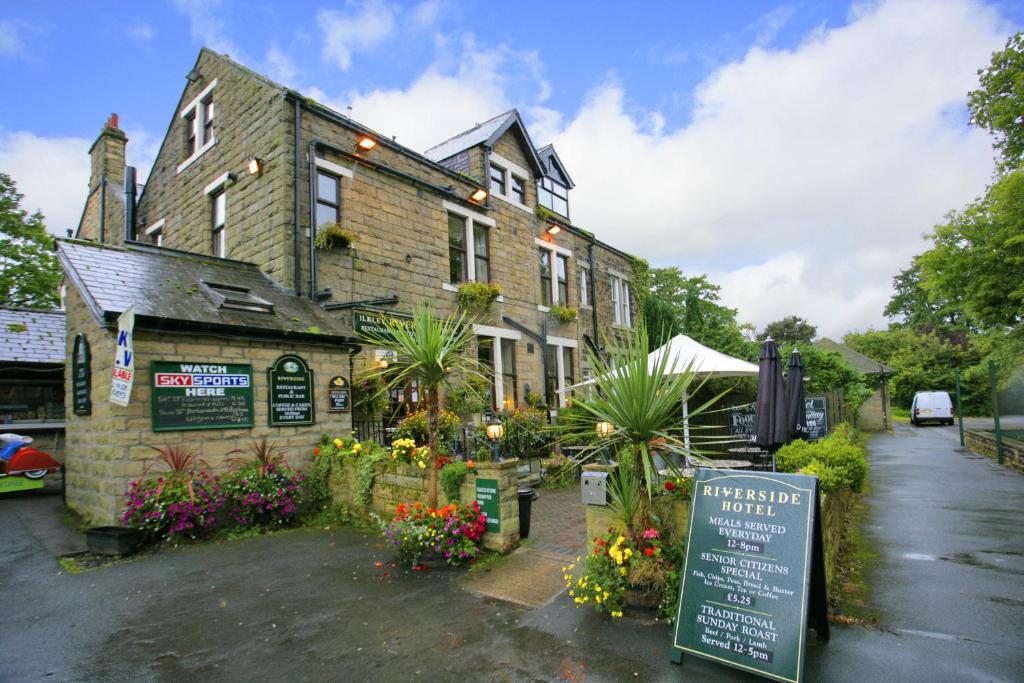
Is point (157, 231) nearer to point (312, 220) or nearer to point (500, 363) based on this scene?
point (312, 220)

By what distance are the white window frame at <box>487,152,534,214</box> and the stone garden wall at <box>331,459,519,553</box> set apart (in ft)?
33.1

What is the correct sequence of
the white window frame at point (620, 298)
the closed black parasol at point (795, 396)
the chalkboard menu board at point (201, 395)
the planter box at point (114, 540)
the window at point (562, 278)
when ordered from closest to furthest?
the planter box at point (114, 540)
the chalkboard menu board at point (201, 395)
the closed black parasol at point (795, 396)
the window at point (562, 278)
the white window frame at point (620, 298)

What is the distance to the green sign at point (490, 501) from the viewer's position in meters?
6.20

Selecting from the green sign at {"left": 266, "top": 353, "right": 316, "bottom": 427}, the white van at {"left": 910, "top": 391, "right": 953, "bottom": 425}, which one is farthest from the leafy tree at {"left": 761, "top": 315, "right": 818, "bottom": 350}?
the green sign at {"left": 266, "top": 353, "right": 316, "bottom": 427}

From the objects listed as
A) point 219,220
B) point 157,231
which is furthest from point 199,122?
point 157,231

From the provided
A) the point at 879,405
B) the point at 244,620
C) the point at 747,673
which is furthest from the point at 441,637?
the point at 879,405

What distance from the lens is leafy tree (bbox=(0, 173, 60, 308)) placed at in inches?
849

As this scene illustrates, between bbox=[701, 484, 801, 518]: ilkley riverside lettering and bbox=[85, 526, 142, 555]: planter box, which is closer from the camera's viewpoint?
bbox=[701, 484, 801, 518]: ilkley riverside lettering

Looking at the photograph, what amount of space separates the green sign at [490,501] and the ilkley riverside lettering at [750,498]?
2690 millimetres

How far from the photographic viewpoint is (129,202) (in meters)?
14.8

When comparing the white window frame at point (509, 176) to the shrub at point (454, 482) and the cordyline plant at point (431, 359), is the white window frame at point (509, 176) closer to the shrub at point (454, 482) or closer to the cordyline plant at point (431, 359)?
the cordyline plant at point (431, 359)

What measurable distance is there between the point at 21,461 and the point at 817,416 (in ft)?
64.1


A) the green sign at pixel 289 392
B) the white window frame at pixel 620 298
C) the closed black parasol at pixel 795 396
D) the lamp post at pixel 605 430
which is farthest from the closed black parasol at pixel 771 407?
the white window frame at pixel 620 298

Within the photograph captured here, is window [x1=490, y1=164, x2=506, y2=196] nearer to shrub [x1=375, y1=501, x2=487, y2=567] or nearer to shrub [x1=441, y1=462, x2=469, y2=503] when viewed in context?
shrub [x1=441, y1=462, x2=469, y2=503]
